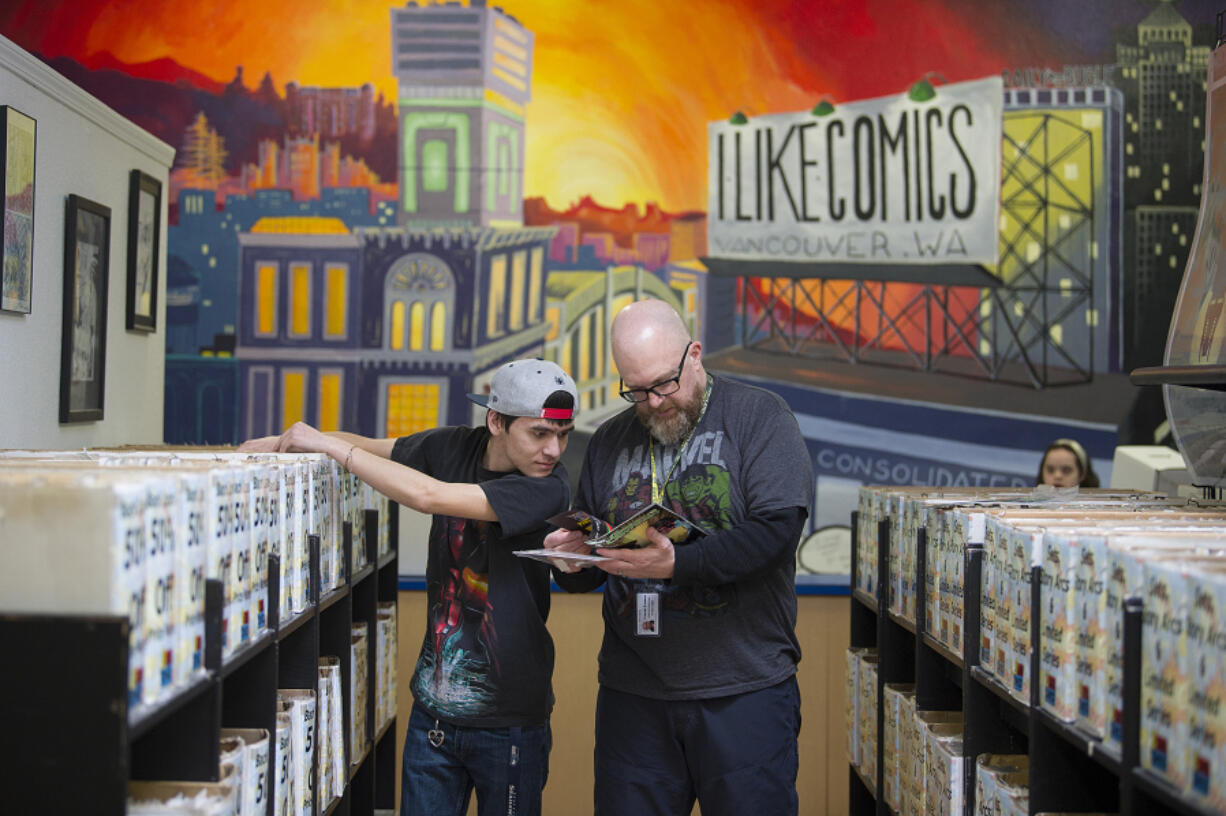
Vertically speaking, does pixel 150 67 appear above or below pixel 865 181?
above

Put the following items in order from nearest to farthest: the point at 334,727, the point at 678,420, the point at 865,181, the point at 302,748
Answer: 1. the point at 302,748
2. the point at 678,420
3. the point at 334,727
4. the point at 865,181

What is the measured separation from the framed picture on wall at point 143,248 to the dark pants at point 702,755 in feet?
9.55

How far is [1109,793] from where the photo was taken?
224 centimetres

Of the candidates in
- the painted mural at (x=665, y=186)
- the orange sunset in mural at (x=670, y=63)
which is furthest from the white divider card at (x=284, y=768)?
the orange sunset in mural at (x=670, y=63)

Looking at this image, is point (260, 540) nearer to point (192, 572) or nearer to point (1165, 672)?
point (192, 572)

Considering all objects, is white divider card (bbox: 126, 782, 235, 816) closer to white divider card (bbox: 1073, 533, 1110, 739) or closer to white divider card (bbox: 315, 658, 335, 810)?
white divider card (bbox: 315, 658, 335, 810)

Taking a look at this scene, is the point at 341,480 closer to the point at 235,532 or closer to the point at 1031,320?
the point at 235,532

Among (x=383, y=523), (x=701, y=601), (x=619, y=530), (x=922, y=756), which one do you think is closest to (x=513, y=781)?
(x=701, y=601)

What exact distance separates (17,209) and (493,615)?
2.12 metres

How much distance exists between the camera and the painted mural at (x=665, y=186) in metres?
5.57

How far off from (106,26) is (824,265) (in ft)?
12.4

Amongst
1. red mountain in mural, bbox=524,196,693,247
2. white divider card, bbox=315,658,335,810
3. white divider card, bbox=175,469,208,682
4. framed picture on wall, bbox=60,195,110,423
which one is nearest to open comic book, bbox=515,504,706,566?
white divider card, bbox=315,658,335,810

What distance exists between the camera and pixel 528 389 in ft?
9.24

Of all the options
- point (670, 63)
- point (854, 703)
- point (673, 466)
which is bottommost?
point (854, 703)
